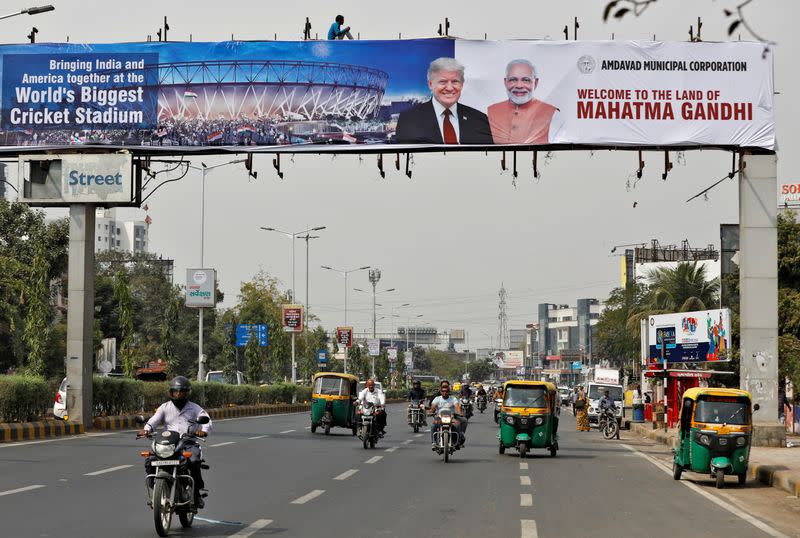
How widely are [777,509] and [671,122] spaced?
41.5ft

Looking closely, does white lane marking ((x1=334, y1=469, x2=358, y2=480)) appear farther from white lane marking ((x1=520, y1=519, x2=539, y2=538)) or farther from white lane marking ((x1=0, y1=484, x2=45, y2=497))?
white lane marking ((x1=520, y1=519, x2=539, y2=538))

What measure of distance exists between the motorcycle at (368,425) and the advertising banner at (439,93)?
6.17m

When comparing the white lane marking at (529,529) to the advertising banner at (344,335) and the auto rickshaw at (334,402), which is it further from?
the advertising banner at (344,335)

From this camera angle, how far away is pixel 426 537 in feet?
38.0

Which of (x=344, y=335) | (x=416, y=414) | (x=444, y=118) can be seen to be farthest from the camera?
(x=344, y=335)

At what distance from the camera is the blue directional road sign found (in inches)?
2777

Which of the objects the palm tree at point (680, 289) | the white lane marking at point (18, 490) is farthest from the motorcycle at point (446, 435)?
the palm tree at point (680, 289)

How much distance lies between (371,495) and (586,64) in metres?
14.7

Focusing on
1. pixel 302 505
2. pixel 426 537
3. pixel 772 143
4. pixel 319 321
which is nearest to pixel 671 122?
pixel 772 143

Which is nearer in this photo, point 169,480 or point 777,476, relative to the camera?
point 169,480

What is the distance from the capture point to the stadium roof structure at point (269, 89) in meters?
27.8

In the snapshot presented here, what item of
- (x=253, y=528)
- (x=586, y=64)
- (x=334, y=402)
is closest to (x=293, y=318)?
(x=334, y=402)

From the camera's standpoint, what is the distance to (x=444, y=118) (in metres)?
27.5

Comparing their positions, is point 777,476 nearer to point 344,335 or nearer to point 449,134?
point 449,134
